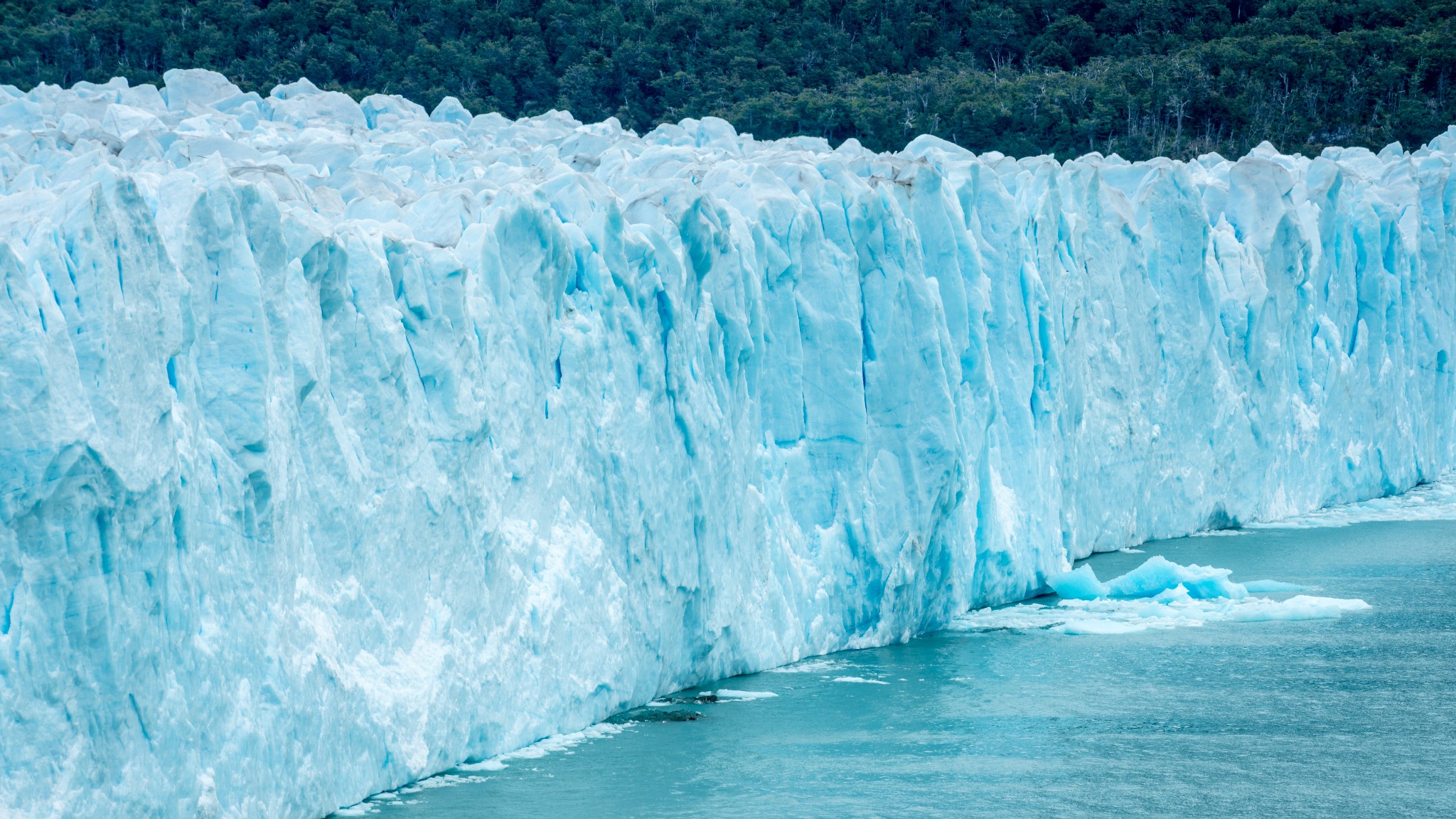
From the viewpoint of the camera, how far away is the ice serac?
663 cm

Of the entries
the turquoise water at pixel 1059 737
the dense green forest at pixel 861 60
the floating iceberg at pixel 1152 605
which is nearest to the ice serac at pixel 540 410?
the floating iceberg at pixel 1152 605

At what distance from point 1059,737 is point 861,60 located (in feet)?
82.3

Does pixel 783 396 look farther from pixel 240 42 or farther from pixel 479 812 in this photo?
pixel 240 42

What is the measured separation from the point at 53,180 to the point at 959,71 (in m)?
25.6

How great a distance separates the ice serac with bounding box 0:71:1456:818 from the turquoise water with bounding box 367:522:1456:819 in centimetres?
54

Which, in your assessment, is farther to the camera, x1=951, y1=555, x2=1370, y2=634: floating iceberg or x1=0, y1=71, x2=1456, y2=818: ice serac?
x1=951, y1=555, x2=1370, y2=634: floating iceberg

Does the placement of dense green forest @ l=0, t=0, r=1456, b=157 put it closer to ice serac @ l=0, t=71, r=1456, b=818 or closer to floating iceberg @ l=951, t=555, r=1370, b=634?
ice serac @ l=0, t=71, r=1456, b=818

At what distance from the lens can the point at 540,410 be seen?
9500 mm

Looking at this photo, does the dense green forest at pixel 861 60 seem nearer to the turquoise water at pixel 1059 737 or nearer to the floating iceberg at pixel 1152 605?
the floating iceberg at pixel 1152 605

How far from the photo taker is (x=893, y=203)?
40.5 ft

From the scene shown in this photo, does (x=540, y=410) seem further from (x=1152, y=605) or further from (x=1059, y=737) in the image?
(x=1152, y=605)

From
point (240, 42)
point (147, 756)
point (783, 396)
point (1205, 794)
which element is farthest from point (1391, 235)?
point (240, 42)

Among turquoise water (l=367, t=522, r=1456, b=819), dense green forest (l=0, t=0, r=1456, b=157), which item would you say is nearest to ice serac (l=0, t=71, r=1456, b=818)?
turquoise water (l=367, t=522, r=1456, b=819)

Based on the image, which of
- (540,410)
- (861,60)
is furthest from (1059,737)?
(861,60)
